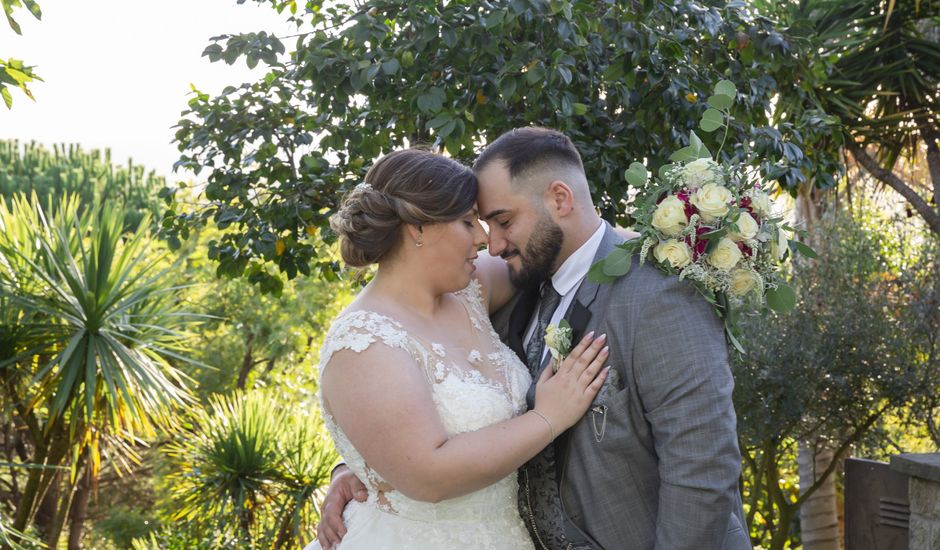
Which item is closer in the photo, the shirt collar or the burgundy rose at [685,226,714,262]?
the burgundy rose at [685,226,714,262]

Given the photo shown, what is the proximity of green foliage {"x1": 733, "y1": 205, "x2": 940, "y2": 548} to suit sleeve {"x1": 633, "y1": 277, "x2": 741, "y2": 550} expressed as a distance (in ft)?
15.9

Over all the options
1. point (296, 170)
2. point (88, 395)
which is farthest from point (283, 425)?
point (296, 170)

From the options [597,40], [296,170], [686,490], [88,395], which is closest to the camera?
[686,490]

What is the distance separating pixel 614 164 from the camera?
390 cm

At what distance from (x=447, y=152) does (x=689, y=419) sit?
6.43ft

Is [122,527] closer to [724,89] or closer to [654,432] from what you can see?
[654,432]

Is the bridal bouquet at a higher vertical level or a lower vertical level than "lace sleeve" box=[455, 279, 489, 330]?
higher

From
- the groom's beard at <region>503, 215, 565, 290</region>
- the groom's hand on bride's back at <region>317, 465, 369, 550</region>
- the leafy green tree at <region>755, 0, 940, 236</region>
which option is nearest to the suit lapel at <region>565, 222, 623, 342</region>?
the groom's beard at <region>503, 215, 565, 290</region>

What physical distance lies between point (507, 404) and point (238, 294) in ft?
45.0

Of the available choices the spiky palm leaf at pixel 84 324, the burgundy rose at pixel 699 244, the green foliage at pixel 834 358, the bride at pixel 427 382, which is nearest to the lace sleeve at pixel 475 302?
the bride at pixel 427 382

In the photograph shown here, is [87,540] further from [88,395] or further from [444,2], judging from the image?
[444,2]

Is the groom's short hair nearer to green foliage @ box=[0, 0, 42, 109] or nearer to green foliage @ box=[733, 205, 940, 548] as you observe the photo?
green foliage @ box=[0, 0, 42, 109]

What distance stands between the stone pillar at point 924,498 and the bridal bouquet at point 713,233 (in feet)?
5.57

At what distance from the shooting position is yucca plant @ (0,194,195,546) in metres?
7.48
